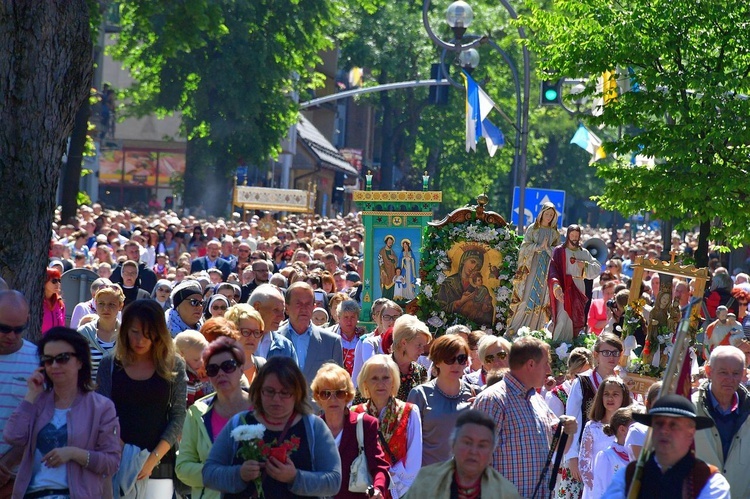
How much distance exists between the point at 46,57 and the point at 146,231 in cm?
1495

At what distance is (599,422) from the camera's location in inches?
370

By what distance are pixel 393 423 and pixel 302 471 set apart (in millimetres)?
1778

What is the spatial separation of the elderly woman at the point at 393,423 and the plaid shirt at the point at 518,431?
0.45 metres

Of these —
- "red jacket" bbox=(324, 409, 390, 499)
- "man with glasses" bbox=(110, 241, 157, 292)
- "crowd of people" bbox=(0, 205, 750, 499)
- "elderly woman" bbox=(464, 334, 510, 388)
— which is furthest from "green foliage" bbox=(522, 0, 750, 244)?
"red jacket" bbox=(324, 409, 390, 499)

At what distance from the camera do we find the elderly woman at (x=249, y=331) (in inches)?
346

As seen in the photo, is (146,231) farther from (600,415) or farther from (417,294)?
(600,415)

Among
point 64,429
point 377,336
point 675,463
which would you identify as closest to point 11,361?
point 64,429

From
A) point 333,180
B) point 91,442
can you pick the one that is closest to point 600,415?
point 91,442

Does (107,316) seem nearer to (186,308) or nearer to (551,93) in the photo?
(186,308)

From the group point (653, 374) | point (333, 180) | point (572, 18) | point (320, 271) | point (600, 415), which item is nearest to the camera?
point (600, 415)

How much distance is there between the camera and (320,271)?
18.8 meters

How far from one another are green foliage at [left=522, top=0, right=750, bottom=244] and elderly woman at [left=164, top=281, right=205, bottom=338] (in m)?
10.5

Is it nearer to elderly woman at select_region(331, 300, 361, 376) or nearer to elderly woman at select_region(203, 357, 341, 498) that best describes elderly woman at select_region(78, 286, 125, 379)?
elderly woman at select_region(331, 300, 361, 376)

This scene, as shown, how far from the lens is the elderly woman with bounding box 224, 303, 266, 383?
28.8ft
